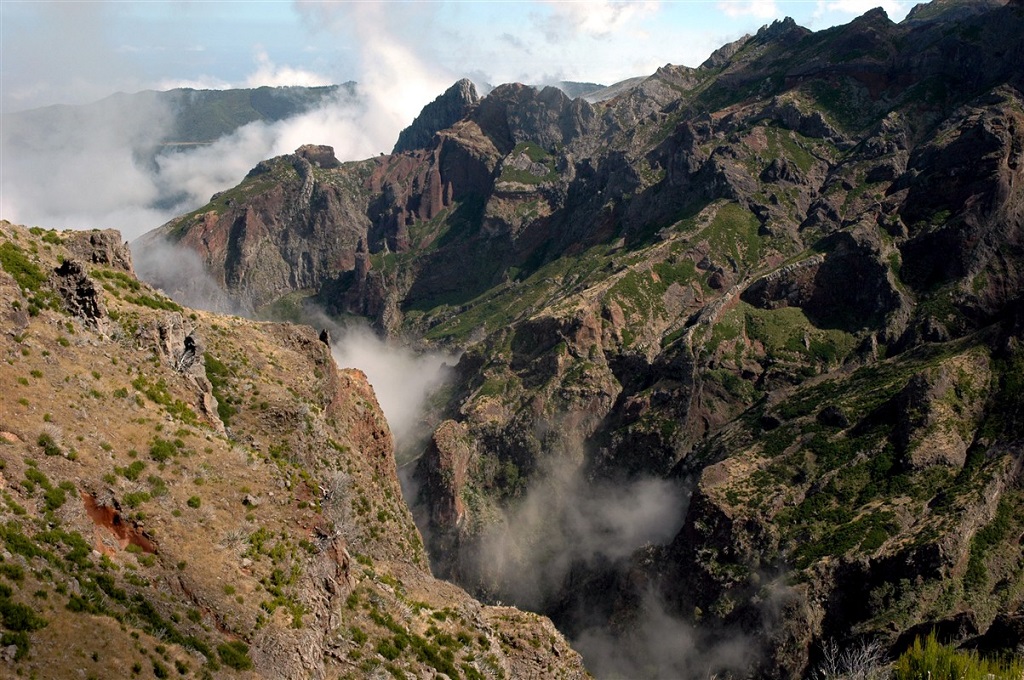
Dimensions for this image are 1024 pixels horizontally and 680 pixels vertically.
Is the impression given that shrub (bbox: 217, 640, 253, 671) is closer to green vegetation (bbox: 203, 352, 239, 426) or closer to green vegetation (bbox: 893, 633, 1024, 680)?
green vegetation (bbox: 203, 352, 239, 426)

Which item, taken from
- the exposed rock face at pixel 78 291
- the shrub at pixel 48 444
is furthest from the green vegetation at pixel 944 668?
the exposed rock face at pixel 78 291

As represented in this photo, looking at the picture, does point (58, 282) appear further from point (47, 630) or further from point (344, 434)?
point (344, 434)

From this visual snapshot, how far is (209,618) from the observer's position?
3647cm

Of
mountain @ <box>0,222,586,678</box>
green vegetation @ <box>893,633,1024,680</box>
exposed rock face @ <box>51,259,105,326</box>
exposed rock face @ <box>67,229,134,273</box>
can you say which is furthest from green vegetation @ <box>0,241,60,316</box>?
green vegetation @ <box>893,633,1024,680</box>

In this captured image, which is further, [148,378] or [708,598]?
[708,598]

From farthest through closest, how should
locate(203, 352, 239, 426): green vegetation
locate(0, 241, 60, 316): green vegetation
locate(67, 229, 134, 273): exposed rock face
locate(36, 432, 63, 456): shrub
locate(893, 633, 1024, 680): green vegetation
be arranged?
locate(203, 352, 239, 426): green vegetation → locate(67, 229, 134, 273): exposed rock face → locate(893, 633, 1024, 680): green vegetation → locate(0, 241, 60, 316): green vegetation → locate(36, 432, 63, 456): shrub

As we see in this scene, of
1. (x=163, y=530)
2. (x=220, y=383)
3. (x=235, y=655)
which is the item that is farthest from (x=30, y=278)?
(x=235, y=655)

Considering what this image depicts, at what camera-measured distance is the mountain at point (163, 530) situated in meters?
32.5

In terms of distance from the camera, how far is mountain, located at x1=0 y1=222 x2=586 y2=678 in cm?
3250

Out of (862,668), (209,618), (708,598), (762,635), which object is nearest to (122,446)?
(209,618)

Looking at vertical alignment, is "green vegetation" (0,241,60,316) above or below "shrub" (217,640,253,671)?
above

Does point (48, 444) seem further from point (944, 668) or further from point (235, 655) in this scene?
point (944, 668)

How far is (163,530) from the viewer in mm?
38594

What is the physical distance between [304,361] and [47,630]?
163 feet
